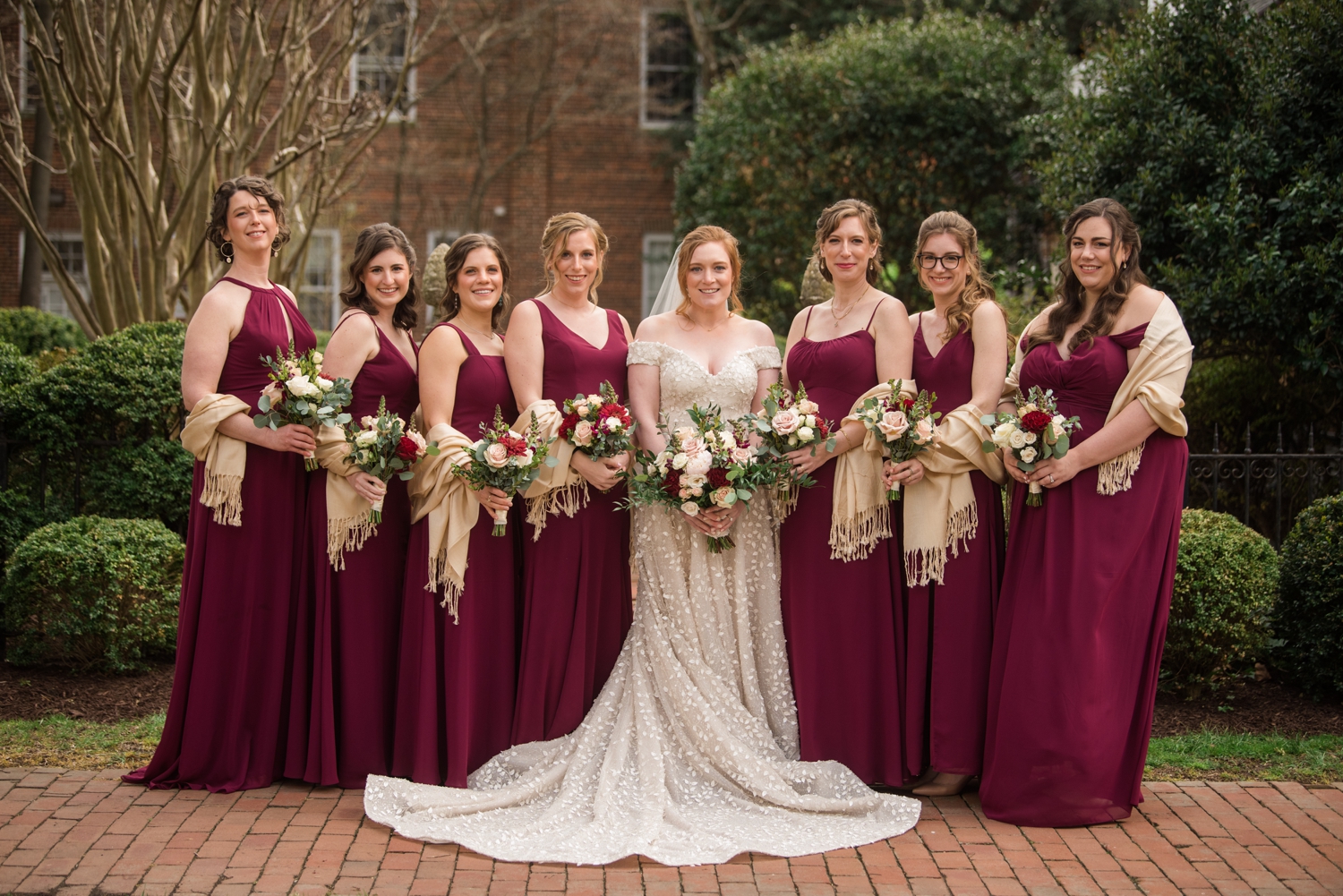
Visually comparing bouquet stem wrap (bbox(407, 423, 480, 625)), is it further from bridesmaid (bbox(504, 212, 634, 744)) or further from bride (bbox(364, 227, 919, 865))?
bride (bbox(364, 227, 919, 865))

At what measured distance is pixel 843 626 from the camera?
17.0ft

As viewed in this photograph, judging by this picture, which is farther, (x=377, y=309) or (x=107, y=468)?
(x=107, y=468)

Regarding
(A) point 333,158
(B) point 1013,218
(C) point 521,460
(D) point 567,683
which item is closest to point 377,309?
(C) point 521,460

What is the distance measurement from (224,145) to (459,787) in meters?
7.24

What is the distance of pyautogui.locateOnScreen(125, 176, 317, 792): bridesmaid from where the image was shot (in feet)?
16.5

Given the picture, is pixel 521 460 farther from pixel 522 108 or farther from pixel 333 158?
pixel 522 108

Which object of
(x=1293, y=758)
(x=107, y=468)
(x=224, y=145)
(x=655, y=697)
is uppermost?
(x=224, y=145)

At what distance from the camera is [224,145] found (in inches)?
399

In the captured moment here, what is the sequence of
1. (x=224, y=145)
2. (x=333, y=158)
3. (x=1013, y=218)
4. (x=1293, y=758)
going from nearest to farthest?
(x=1293, y=758) < (x=224, y=145) < (x=333, y=158) < (x=1013, y=218)

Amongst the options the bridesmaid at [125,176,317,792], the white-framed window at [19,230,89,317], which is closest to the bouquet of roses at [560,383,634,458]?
the bridesmaid at [125,176,317,792]

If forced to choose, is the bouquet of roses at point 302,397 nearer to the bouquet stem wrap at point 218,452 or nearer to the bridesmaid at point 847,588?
the bouquet stem wrap at point 218,452

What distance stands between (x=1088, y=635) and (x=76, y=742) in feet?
15.7

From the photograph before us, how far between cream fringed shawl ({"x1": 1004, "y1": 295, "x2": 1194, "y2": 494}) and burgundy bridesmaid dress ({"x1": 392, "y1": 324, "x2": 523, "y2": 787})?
261 cm

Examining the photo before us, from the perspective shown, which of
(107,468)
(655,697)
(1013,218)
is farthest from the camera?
(1013,218)
